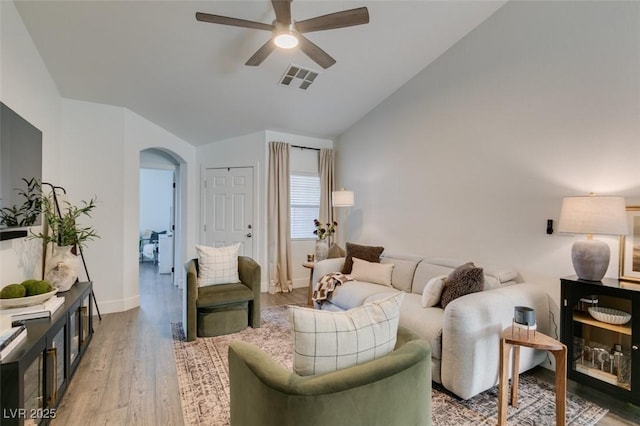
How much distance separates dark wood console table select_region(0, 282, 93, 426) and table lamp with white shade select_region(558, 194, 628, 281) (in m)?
3.42

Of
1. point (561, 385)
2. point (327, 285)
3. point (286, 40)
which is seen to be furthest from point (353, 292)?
point (286, 40)

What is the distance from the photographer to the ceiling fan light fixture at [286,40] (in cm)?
223

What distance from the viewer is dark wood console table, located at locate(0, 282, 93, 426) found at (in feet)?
4.46

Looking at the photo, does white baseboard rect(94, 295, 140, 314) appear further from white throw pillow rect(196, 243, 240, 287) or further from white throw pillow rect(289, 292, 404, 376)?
white throw pillow rect(289, 292, 404, 376)

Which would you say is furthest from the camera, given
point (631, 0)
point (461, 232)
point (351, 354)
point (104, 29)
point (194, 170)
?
point (194, 170)

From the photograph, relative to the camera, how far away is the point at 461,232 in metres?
3.31

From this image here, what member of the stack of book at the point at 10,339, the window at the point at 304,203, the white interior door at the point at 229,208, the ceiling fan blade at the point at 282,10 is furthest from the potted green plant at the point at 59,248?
the window at the point at 304,203

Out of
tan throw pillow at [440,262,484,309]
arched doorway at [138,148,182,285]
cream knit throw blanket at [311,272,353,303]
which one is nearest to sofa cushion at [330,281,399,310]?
cream knit throw blanket at [311,272,353,303]

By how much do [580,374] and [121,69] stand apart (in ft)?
15.8

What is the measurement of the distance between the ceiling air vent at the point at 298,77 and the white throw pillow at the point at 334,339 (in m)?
2.98

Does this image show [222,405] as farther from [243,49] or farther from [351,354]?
[243,49]

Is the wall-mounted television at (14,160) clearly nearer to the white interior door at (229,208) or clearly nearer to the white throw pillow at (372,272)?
the white interior door at (229,208)

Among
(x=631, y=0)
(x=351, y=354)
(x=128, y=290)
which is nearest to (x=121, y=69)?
(x=128, y=290)

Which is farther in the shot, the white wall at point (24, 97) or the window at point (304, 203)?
the window at point (304, 203)
